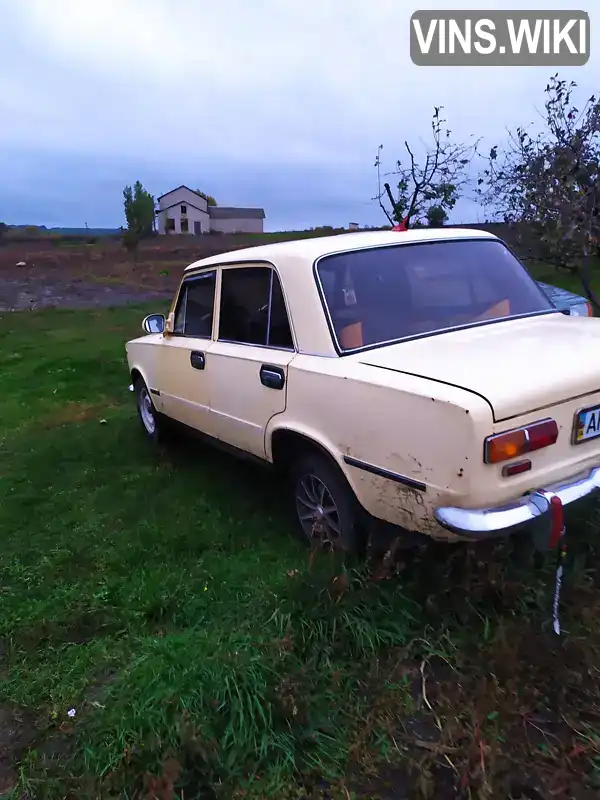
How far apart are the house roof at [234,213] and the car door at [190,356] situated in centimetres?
6435

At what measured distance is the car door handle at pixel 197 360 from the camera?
14.3 ft

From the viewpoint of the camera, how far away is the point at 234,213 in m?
67.9

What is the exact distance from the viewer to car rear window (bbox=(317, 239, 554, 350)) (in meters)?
3.28

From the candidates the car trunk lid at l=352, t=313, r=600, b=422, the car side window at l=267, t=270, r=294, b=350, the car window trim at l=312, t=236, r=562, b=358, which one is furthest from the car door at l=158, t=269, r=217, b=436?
the car trunk lid at l=352, t=313, r=600, b=422

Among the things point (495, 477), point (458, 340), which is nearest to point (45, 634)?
point (495, 477)

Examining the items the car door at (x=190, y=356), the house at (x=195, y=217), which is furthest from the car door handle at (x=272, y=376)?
the house at (x=195, y=217)

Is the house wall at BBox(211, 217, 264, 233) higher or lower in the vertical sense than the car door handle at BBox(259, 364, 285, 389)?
higher

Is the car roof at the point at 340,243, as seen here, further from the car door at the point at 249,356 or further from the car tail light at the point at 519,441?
the car tail light at the point at 519,441

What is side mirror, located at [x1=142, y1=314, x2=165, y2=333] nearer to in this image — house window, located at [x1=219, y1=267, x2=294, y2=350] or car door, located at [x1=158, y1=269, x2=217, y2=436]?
car door, located at [x1=158, y1=269, x2=217, y2=436]

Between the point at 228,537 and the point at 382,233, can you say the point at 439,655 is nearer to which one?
the point at 228,537

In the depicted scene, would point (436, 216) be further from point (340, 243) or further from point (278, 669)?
point (278, 669)

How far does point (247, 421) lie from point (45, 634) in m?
A: 1.57

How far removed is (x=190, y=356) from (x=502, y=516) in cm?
277

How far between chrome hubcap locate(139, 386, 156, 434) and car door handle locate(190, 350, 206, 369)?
140cm
